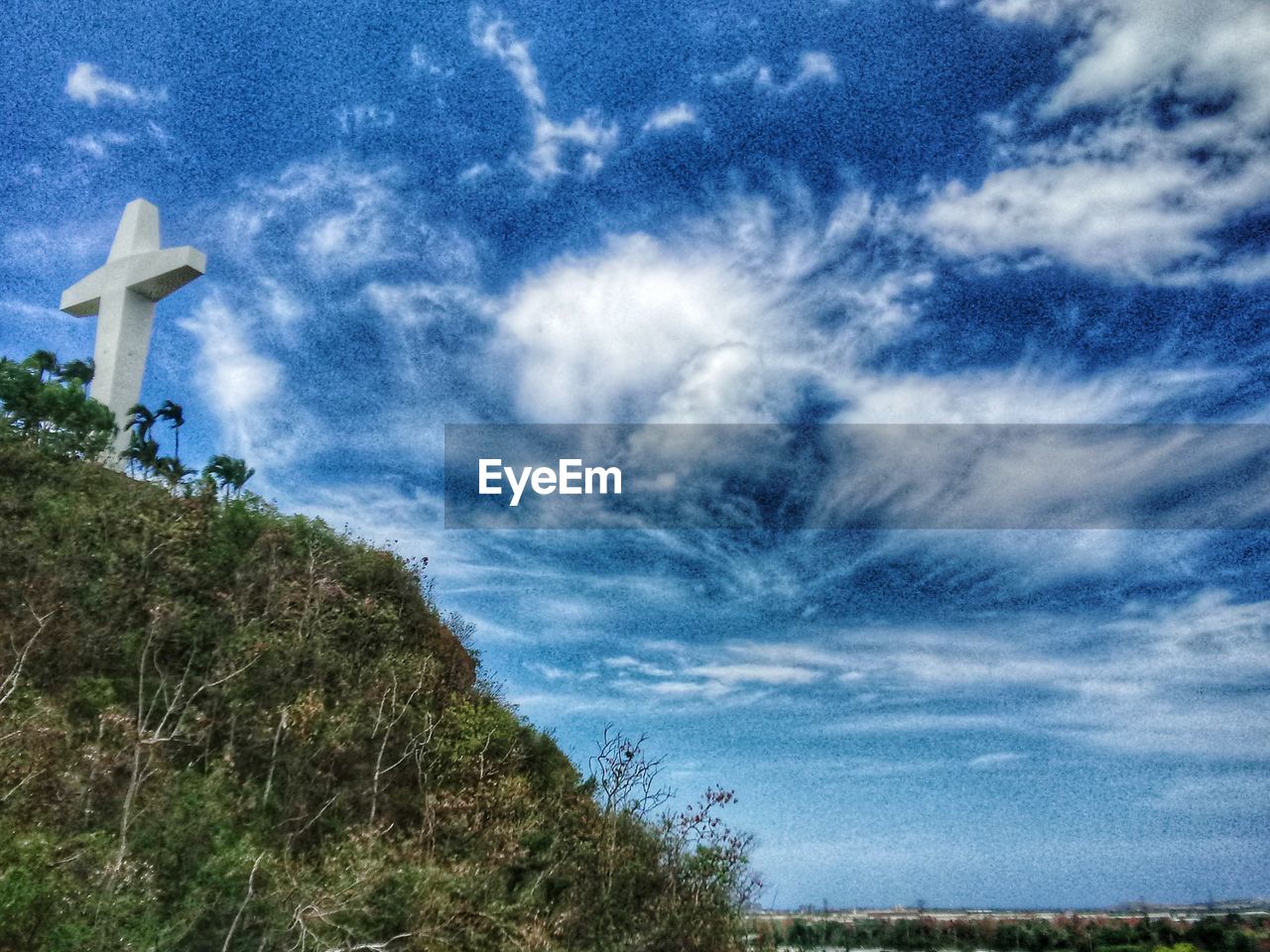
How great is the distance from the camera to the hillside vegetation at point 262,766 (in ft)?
48.5

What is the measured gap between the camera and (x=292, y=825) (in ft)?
59.8

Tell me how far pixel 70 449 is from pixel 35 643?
9.35m

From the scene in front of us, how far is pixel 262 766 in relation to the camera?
754 inches

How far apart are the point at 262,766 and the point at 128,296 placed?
18963 mm

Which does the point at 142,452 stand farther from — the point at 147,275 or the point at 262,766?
the point at 262,766

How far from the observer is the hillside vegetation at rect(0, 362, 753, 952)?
1478cm

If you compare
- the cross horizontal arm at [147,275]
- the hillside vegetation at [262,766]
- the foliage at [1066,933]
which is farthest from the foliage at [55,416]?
the foliage at [1066,933]

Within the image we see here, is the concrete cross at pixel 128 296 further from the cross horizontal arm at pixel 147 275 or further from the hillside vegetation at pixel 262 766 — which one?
the hillside vegetation at pixel 262 766

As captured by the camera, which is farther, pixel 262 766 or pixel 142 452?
pixel 142 452

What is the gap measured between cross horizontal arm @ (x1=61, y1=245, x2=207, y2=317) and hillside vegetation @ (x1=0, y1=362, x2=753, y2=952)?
6435mm

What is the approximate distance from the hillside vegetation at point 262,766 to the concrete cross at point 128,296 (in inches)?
161

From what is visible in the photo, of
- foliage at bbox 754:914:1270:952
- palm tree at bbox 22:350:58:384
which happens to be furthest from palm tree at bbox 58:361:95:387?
foliage at bbox 754:914:1270:952

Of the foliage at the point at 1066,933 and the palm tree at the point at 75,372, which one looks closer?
the palm tree at the point at 75,372

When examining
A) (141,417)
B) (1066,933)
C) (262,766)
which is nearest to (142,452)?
(141,417)
